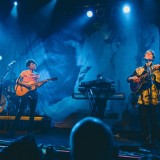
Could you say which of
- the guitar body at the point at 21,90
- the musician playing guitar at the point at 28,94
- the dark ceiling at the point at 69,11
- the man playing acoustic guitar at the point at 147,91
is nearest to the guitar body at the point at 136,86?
the man playing acoustic guitar at the point at 147,91

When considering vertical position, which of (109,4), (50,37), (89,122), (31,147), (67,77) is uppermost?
(109,4)

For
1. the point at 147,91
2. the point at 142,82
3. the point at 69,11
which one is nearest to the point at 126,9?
the point at 69,11

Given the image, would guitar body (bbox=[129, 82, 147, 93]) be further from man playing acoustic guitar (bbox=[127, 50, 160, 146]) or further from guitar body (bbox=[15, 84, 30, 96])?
guitar body (bbox=[15, 84, 30, 96])

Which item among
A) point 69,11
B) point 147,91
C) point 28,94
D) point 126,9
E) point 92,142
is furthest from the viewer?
point 69,11

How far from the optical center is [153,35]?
8.27 m

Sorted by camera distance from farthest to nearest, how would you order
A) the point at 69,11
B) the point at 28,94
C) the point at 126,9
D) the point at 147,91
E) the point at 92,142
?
the point at 69,11 → the point at 126,9 → the point at 28,94 → the point at 147,91 → the point at 92,142

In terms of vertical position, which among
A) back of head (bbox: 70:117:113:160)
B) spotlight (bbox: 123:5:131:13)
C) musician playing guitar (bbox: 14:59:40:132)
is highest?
spotlight (bbox: 123:5:131:13)

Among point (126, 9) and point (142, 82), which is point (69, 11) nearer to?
point (126, 9)

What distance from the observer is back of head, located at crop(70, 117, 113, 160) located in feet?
4.49

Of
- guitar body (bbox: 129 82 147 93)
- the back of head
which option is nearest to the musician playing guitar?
guitar body (bbox: 129 82 147 93)

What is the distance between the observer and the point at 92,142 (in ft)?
4.57

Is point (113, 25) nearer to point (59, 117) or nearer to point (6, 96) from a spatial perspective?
point (59, 117)

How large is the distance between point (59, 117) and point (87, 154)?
26.7 feet

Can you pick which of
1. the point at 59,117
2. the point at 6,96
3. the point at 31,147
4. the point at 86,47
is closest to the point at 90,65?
the point at 86,47
